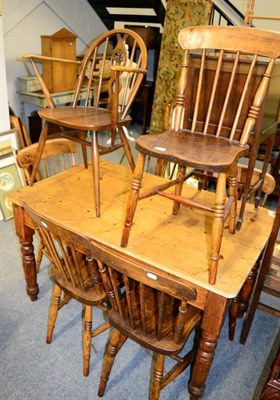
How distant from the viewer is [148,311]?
1.43 meters

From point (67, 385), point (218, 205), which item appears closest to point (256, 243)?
point (218, 205)

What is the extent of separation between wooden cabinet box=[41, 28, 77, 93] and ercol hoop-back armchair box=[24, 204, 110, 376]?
277cm

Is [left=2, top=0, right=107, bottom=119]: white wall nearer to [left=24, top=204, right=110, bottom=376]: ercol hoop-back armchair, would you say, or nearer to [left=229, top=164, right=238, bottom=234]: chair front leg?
[left=24, top=204, right=110, bottom=376]: ercol hoop-back armchair

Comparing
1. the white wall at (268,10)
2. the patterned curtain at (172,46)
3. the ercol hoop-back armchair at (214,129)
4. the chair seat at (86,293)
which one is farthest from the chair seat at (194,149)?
the white wall at (268,10)

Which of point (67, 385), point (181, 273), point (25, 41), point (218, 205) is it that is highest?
point (25, 41)

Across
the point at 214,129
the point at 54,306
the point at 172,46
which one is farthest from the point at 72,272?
the point at 172,46

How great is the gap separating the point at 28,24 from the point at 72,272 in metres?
3.60

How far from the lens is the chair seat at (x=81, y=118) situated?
5.50 ft

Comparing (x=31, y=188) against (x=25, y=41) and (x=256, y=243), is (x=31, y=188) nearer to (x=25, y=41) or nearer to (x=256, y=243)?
(x=256, y=243)

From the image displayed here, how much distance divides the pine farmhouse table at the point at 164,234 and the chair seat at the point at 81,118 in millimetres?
356

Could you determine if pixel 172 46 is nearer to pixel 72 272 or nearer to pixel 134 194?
pixel 134 194

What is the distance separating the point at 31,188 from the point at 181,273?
39.4 inches

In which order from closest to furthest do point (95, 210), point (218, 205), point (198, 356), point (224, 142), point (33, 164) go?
point (218, 205)
point (198, 356)
point (224, 142)
point (95, 210)
point (33, 164)

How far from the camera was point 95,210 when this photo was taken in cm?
166
